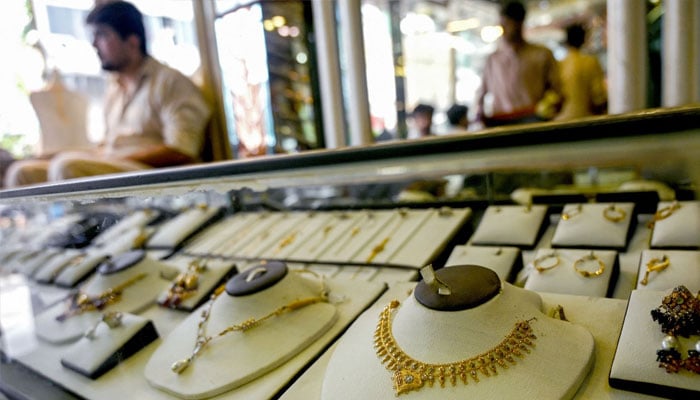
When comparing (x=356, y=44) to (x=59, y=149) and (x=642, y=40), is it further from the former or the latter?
(x=59, y=149)

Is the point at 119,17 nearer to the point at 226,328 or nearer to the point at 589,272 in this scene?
the point at 226,328

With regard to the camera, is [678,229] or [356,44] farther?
[356,44]

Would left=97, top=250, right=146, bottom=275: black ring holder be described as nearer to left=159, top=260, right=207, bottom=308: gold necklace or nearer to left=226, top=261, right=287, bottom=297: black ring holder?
left=159, top=260, right=207, bottom=308: gold necklace

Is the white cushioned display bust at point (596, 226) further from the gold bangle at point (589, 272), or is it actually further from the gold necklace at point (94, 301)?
the gold necklace at point (94, 301)

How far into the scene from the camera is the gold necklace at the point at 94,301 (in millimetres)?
1030

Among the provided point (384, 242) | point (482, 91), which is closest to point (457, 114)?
point (482, 91)

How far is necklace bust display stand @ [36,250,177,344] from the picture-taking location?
1013 mm

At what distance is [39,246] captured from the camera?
179 cm

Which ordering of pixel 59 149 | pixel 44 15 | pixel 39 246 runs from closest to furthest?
pixel 39 246, pixel 59 149, pixel 44 15

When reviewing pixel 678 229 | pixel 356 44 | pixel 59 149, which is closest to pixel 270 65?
pixel 356 44

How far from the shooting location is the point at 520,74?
7.68 feet

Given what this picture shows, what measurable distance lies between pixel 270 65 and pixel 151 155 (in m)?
0.91

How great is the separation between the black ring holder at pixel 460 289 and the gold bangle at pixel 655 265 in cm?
31

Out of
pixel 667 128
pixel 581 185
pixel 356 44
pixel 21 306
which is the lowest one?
pixel 21 306
